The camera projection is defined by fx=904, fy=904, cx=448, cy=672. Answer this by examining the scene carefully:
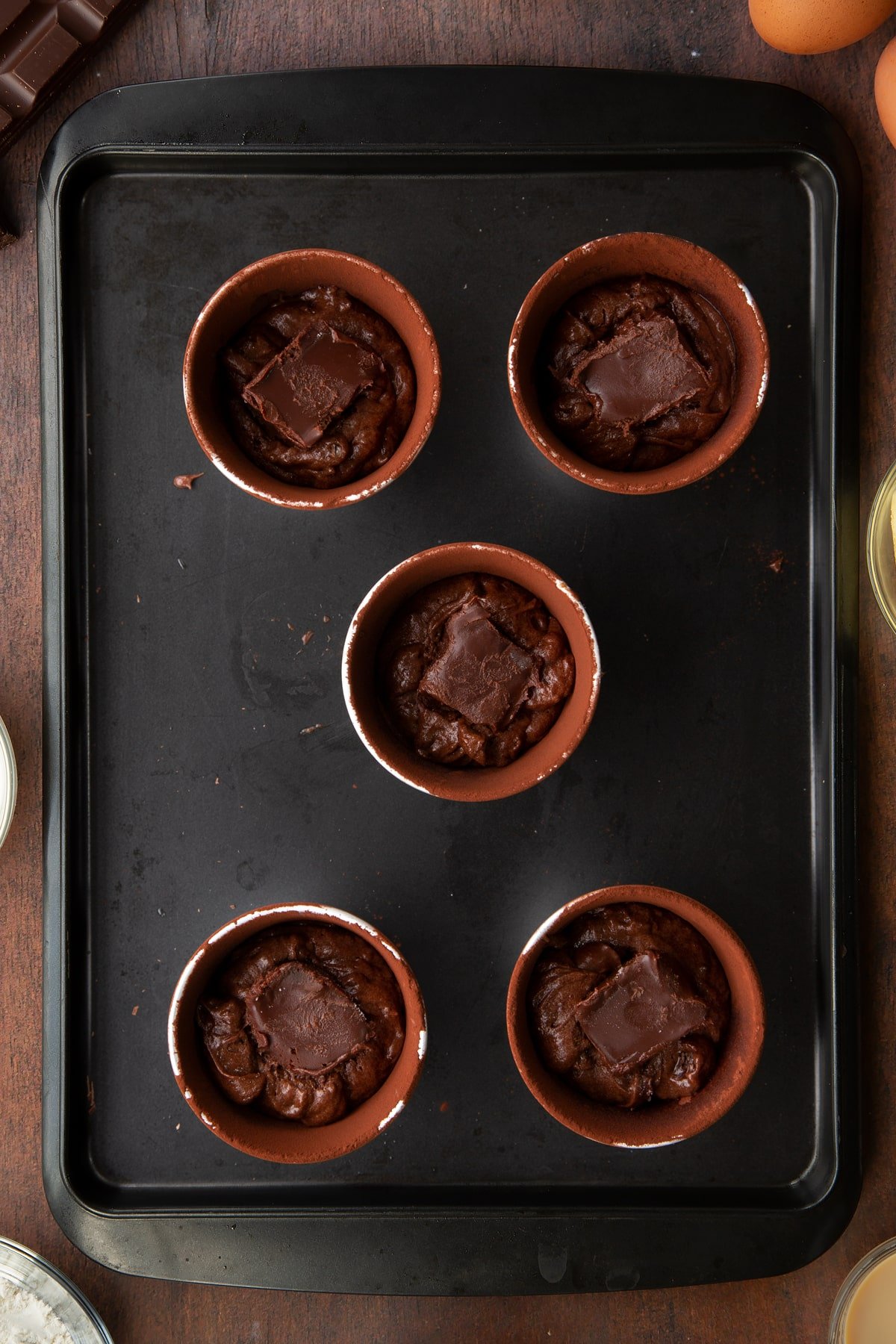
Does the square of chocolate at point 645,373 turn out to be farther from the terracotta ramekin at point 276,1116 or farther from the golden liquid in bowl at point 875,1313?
the golden liquid in bowl at point 875,1313

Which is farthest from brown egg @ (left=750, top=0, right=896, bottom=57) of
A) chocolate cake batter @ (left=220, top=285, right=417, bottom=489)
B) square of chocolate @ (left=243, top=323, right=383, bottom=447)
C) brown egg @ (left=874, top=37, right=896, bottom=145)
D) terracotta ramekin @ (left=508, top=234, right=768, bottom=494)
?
square of chocolate @ (left=243, top=323, right=383, bottom=447)

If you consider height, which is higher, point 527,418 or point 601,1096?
point 527,418

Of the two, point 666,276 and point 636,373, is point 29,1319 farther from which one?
point 666,276

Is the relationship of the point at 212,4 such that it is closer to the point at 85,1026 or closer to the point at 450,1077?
the point at 85,1026

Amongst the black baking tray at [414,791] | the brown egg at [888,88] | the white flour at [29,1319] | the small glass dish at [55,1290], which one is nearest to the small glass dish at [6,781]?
the black baking tray at [414,791]

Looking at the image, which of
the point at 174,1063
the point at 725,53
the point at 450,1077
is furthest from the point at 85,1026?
the point at 725,53

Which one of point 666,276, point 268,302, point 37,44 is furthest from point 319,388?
point 37,44
